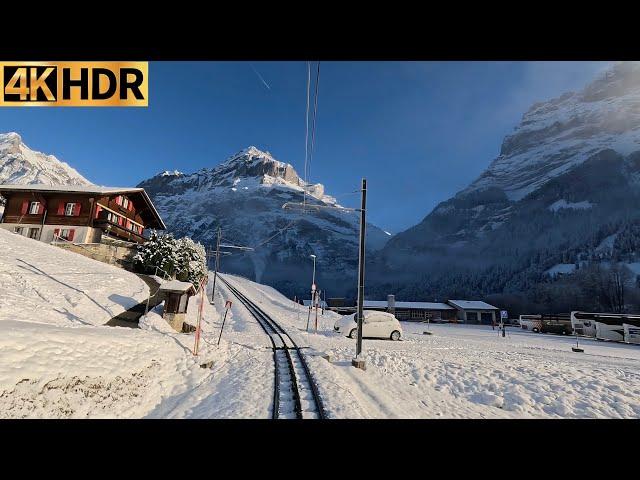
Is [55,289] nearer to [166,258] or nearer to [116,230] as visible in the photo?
[166,258]

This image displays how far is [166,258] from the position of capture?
30781 mm

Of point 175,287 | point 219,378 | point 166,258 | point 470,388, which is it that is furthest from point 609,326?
point 166,258

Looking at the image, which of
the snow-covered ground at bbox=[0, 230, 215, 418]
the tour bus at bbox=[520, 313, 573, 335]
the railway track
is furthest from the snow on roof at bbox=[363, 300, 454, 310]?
the snow-covered ground at bbox=[0, 230, 215, 418]

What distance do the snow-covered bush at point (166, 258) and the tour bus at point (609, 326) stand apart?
152ft

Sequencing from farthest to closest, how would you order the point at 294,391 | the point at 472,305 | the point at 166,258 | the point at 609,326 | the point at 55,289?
the point at 472,305 → the point at 609,326 → the point at 166,258 → the point at 55,289 → the point at 294,391

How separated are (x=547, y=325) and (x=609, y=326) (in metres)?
10.9

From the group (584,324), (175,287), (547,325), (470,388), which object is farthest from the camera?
(547,325)

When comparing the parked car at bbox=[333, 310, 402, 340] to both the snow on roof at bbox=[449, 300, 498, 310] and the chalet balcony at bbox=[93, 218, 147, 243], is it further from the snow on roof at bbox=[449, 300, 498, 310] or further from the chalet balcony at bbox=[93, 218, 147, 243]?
the snow on roof at bbox=[449, 300, 498, 310]

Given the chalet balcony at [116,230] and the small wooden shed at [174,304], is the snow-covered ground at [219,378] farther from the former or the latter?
the chalet balcony at [116,230]

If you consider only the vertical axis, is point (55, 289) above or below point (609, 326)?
above

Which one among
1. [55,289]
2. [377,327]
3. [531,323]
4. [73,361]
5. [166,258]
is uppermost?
[166,258]

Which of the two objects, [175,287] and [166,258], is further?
[166,258]

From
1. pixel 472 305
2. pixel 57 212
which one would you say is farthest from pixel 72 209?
pixel 472 305
